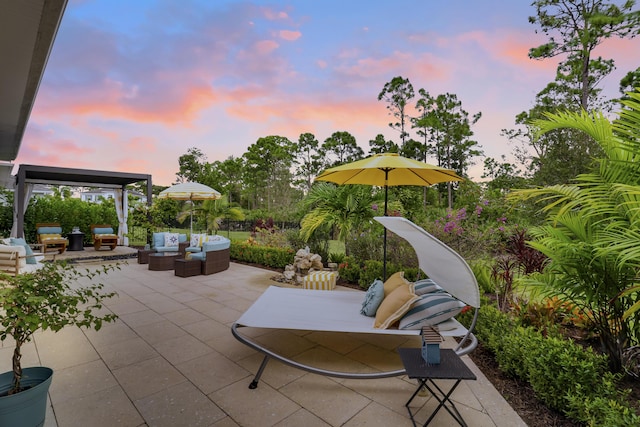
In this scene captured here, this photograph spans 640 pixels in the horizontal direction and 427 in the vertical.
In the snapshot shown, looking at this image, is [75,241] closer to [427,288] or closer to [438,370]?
[427,288]

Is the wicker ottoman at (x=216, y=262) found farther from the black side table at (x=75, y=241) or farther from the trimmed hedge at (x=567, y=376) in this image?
the black side table at (x=75, y=241)

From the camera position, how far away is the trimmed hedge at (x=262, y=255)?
25.3ft

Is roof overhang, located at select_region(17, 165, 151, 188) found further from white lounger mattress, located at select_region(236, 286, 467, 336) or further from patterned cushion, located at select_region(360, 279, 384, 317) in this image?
patterned cushion, located at select_region(360, 279, 384, 317)

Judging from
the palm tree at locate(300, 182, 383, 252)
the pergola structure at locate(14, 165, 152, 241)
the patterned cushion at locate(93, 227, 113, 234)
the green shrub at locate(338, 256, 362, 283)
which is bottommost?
the green shrub at locate(338, 256, 362, 283)

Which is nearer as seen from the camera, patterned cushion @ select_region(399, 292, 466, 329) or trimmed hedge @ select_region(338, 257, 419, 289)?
patterned cushion @ select_region(399, 292, 466, 329)

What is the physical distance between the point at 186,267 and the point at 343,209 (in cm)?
386

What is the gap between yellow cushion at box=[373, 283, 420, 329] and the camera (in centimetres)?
280

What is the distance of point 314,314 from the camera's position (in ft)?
10.7

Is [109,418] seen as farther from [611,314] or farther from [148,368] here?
[611,314]

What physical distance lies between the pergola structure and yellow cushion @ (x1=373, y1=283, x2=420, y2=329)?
1101 centimetres

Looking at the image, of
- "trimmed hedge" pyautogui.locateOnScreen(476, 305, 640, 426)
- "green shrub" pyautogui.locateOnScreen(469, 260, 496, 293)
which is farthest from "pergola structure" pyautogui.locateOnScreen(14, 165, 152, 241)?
"trimmed hedge" pyautogui.locateOnScreen(476, 305, 640, 426)

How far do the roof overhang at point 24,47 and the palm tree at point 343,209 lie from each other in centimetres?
493

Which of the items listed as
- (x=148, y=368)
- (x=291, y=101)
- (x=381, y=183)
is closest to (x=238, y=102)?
(x=291, y=101)

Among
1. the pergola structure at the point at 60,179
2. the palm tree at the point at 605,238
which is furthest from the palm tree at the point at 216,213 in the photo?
the palm tree at the point at 605,238
